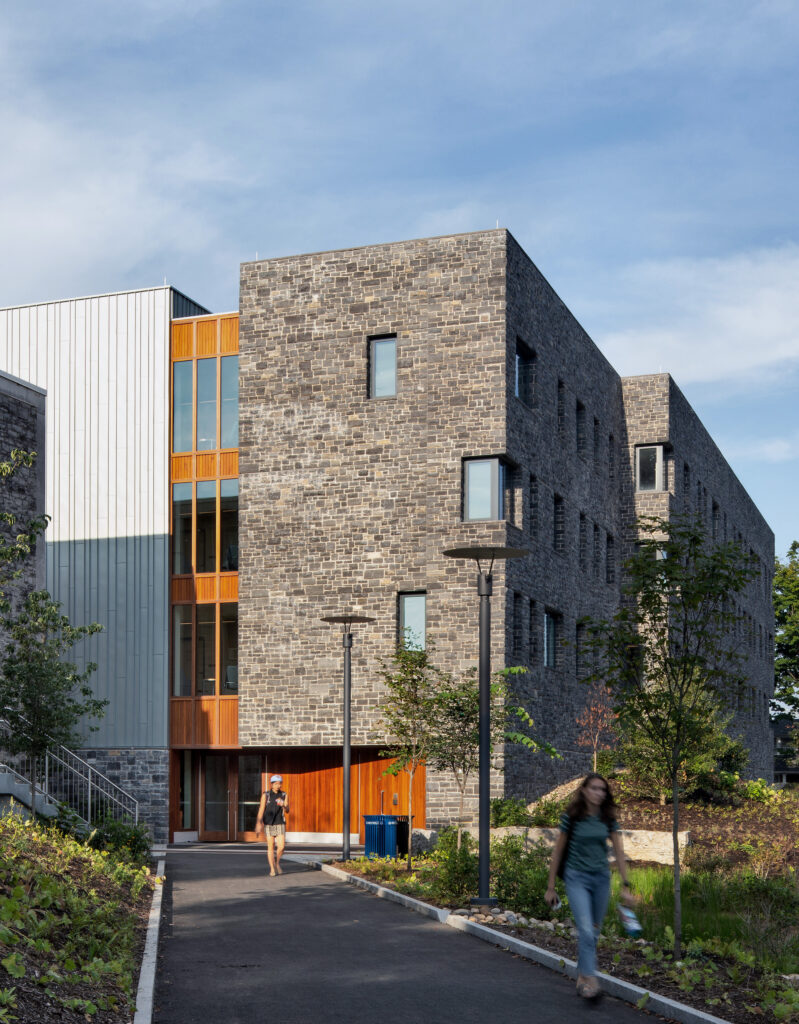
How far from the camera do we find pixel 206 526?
31625 mm

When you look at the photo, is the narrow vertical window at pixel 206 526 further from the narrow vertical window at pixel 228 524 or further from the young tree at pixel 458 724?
the young tree at pixel 458 724

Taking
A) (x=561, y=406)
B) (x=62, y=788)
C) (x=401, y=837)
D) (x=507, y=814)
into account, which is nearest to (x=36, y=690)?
(x=401, y=837)

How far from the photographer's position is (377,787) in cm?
3016

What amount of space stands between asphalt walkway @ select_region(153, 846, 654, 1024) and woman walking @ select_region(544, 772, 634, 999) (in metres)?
0.52

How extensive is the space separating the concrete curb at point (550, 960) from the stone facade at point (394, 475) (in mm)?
10917

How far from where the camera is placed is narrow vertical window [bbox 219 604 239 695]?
101ft

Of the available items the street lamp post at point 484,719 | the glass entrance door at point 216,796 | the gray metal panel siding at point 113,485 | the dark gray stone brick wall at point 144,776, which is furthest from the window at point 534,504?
the street lamp post at point 484,719

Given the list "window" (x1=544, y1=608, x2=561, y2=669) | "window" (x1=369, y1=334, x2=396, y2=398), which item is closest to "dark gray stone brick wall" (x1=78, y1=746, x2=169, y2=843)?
"window" (x1=544, y1=608, x2=561, y2=669)

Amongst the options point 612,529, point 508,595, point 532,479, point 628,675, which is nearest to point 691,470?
point 612,529

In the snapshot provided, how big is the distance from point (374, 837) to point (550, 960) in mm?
11731

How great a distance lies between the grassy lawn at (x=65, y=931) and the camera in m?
8.39

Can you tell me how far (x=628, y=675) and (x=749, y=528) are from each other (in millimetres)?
45917

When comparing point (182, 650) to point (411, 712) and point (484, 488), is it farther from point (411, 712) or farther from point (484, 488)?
point (411, 712)

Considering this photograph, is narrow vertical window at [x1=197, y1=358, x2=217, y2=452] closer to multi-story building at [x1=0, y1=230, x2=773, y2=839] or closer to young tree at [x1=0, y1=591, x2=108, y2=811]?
multi-story building at [x1=0, y1=230, x2=773, y2=839]
